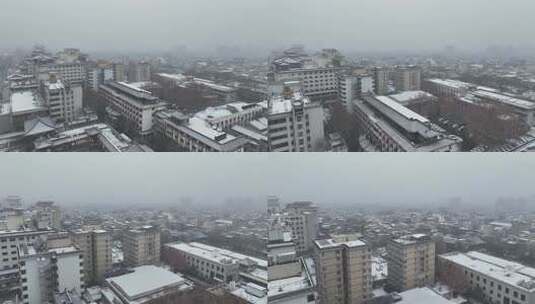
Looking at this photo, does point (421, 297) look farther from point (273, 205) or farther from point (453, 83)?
point (453, 83)

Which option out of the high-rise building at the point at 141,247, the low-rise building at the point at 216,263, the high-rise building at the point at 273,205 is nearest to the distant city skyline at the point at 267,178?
the high-rise building at the point at 273,205

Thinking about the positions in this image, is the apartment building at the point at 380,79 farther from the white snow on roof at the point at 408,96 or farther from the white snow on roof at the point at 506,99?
the white snow on roof at the point at 506,99

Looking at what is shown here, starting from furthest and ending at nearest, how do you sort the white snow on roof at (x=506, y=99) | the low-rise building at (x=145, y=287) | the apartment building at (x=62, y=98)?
1. the low-rise building at (x=145, y=287)
2. the apartment building at (x=62, y=98)
3. the white snow on roof at (x=506, y=99)

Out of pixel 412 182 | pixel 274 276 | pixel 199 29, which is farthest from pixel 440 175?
pixel 199 29

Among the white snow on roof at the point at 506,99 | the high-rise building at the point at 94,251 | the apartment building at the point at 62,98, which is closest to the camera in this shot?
the white snow on roof at the point at 506,99

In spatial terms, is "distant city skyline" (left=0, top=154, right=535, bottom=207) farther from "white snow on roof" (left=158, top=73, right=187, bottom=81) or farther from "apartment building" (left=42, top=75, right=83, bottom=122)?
"white snow on roof" (left=158, top=73, right=187, bottom=81)

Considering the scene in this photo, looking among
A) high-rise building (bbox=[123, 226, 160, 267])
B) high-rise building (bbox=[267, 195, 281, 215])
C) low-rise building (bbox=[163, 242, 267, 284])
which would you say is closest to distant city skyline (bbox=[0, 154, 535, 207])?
high-rise building (bbox=[267, 195, 281, 215])

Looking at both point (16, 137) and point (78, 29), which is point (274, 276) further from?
point (78, 29)
